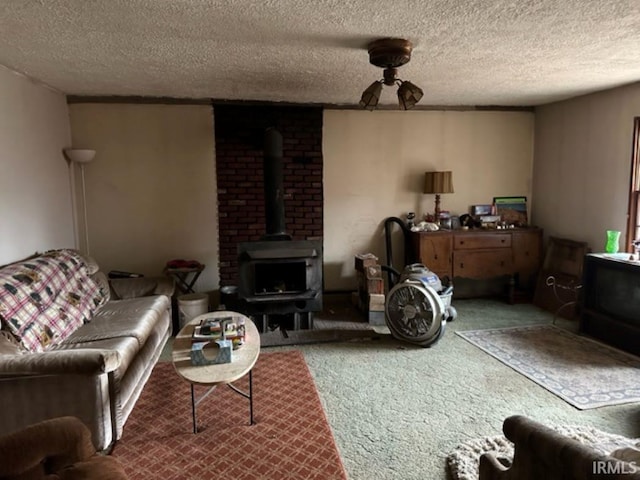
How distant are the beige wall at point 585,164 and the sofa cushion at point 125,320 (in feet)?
14.0

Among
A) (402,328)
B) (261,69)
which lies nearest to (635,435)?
(402,328)

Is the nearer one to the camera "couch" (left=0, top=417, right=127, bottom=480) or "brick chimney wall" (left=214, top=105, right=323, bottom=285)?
"couch" (left=0, top=417, right=127, bottom=480)

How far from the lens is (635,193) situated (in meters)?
4.05

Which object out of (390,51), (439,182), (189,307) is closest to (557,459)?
(390,51)

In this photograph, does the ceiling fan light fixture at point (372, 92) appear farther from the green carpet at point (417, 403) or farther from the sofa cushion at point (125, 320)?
the sofa cushion at point (125, 320)

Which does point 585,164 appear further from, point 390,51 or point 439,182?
point 390,51

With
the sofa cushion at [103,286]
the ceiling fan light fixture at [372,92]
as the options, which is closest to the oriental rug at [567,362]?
the ceiling fan light fixture at [372,92]

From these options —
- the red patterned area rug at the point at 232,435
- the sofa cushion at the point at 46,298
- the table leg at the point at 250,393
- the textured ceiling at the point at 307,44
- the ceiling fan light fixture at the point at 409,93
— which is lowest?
the red patterned area rug at the point at 232,435

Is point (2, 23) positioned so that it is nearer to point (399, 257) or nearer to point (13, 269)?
point (13, 269)

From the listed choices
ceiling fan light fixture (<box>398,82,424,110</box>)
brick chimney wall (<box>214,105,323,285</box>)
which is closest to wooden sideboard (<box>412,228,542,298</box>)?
brick chimney wall (<box>214,105,323,285</box>)

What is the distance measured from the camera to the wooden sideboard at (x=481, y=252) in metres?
4.81

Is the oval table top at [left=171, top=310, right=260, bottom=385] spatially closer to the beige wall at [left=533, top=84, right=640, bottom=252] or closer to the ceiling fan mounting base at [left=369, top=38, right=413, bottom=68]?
the ceiling fan mounting base at [left=369, top=38, right=413, bottom=68]

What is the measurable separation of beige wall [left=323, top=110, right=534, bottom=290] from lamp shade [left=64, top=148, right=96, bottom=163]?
2385 millimetres

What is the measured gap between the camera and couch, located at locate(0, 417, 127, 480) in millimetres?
1490
